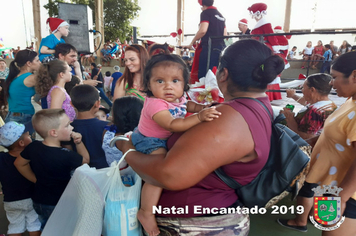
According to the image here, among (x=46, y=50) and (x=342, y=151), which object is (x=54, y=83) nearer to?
(x=46, y=50)

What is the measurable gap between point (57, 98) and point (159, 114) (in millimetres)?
1869

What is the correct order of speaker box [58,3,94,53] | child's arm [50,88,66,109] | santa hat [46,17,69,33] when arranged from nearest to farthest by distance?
child's arm [50,88,66,109] < santa hat [46,17,69,33] < speaker box [58,3,94,53]

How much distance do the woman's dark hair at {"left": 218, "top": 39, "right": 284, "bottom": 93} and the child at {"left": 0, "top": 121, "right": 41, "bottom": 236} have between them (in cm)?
181

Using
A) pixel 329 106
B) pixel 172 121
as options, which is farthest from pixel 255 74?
pixel 329 106

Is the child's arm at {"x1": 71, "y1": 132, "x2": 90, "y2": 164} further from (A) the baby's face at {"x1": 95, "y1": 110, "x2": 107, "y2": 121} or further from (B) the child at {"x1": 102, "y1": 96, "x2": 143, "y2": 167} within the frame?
(A) the baby's face at {"x1": 95, "y1": 110, "x2": 107, "y2": 121}

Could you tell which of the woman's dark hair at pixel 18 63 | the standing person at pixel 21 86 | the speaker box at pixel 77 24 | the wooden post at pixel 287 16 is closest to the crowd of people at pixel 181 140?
the standing person at pixel 21 86

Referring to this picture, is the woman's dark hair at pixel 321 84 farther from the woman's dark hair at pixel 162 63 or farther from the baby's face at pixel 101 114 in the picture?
the baby's face at pixel 101 114

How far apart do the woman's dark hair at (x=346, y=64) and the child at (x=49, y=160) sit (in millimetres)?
1918

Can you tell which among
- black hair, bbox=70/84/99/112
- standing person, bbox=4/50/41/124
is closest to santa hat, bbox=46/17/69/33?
standing person, bbox=4/50/41/124

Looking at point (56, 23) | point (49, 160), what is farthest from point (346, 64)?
point (56, 23)

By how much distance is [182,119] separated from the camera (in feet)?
3.74

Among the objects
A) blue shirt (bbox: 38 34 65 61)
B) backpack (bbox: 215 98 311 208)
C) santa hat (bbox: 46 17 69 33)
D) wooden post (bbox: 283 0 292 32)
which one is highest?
wooden post (bbox: 283 0 292 32)

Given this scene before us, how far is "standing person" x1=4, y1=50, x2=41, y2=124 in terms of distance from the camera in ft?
10.0

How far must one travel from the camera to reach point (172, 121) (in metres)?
1.18
